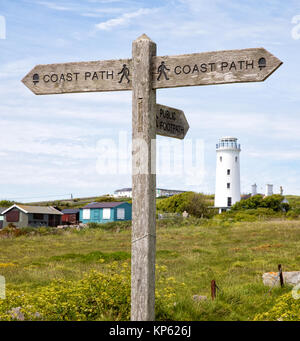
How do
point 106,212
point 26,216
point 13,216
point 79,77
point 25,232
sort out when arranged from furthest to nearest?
1. point 106,212
2. point 13,216
3. point 26,216
4. point 25,232
5. point 79,77

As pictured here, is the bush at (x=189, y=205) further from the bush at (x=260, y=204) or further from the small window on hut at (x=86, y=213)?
the small window on hut at (x=86, y=213)

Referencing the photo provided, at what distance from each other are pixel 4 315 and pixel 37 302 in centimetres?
76

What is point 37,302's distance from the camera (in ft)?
22.8

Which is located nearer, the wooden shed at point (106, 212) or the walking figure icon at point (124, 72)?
the walking figure icon at point (124, 72)

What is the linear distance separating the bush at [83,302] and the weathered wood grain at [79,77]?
322cm

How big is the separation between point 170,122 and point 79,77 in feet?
4.45

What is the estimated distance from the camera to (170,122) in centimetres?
562

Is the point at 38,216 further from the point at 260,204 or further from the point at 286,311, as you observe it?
the point at 286,311

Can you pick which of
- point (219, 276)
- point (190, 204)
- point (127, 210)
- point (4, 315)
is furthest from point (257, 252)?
point (127, 210)

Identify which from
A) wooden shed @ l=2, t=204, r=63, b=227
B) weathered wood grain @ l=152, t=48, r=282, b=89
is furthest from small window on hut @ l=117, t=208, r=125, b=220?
weathered wood grain @ l=152, t=48, r=282, b=89

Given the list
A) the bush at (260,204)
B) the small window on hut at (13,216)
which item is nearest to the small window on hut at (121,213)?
the small window on hut at (13,216)

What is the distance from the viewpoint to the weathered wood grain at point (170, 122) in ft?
17.8

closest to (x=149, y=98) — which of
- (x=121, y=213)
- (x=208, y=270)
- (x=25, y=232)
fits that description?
(x=208, y=270)
